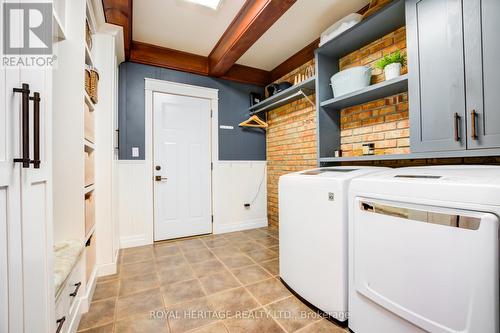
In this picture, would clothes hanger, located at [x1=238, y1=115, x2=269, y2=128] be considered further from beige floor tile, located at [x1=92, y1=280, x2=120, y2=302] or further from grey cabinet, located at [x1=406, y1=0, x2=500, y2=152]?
beige floor tile, located at [x1=92, y1=280, x2=120, y2=302]

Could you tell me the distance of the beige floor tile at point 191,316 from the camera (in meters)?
1.42

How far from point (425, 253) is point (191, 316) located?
56.8 inches

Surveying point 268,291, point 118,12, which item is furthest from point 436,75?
point 118,12

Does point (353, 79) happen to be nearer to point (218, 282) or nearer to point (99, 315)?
point (218, 282)

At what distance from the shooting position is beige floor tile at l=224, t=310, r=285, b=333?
1376 millimetres

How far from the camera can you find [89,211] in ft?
5.84

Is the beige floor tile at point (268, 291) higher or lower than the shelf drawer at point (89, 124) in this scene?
lower

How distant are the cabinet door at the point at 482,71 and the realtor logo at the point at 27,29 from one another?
2.07 m

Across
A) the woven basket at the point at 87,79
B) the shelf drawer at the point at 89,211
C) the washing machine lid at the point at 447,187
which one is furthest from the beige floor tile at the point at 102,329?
the washing machine lid at the point at 447,187

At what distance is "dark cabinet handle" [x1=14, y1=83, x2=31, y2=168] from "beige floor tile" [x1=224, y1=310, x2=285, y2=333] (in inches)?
54.2

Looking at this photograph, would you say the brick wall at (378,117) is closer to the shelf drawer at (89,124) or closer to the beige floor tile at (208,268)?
the beige floor tile at (208,268)

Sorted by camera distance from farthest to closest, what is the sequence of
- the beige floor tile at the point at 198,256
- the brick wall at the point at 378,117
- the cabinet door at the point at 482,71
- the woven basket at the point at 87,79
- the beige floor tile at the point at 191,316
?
1. the beige floor tile at the point at 198,256
2. the brick wall at the point at 378,117
3. the woven basket at the point at 87,79
4. the beige floor tile at the point at 191,316
5. the cabinet door at the point at 482,71

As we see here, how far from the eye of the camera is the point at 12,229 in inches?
28.5

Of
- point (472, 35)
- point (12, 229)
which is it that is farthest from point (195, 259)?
point (472, 35)
